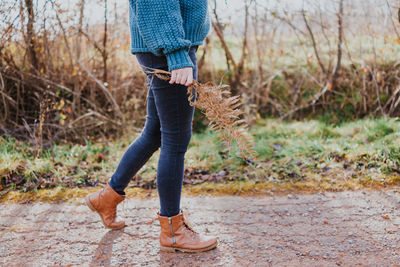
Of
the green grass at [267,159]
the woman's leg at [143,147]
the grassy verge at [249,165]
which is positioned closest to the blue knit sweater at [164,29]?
the woman's leg at [143,147]

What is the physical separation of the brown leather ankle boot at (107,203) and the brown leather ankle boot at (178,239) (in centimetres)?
35

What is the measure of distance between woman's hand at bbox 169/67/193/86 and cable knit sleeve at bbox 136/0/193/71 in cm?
2

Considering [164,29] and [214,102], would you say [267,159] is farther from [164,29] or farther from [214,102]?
[164,29]

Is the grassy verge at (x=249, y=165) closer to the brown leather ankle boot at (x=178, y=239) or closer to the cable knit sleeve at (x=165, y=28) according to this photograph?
the brown leather ankle boot at (x=178, y=239)

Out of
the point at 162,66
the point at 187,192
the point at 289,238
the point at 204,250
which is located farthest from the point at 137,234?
the point at 162,66

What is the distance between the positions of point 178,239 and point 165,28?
1088 millimetres

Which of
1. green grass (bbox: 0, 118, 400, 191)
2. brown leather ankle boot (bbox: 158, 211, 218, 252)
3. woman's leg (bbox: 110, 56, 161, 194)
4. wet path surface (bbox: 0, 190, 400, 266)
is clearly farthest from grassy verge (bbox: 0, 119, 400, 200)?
brown leather ankle boot (bbox: 158, 211, 218, 252)

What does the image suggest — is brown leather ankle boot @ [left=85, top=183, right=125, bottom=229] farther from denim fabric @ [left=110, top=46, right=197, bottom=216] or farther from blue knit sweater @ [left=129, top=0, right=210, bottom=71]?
blue knit sweater @ [left=129, top=0, right=210, bottom=71]

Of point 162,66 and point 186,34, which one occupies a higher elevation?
point 186,34

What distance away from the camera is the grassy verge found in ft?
9.22

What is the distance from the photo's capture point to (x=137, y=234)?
2146mm

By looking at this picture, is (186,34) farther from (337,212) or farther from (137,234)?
(337,212)

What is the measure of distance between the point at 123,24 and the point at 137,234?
274cm

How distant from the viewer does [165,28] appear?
5.16ft
